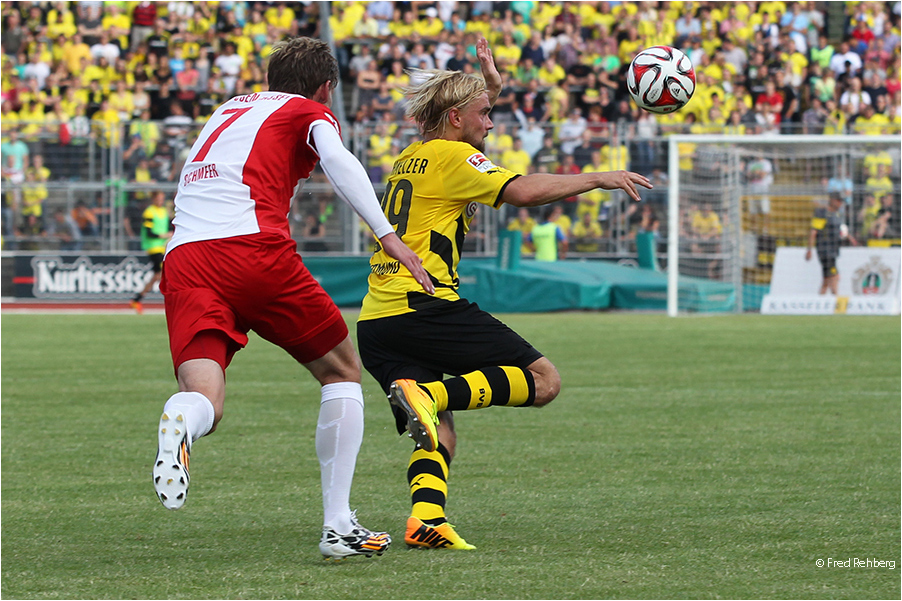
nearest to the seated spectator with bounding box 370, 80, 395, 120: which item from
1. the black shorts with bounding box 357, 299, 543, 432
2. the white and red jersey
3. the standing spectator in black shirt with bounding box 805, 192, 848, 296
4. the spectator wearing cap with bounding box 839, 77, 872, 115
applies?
the standing spectator in black shirt with bounding box 805, 192, 848, 296

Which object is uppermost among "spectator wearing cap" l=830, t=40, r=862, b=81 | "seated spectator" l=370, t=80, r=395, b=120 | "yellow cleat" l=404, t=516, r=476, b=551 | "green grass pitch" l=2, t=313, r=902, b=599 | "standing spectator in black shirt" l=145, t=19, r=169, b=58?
"standing spectator in black shirt" l=145, t=19, r=169, b=58

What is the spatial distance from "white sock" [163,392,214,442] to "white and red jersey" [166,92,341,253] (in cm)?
62

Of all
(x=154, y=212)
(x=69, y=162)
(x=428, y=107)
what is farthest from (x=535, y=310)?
(x=428, y=107)

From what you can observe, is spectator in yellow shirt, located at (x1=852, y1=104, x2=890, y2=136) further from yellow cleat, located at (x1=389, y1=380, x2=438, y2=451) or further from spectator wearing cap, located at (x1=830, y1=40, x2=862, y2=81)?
yellow cleat, located at (x1=389, y1=380, x2=438, y2=451)

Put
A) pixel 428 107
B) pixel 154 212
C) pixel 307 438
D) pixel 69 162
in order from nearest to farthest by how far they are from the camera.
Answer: pixel 428 107 < pixel 307 438 < pixel 154 212 < pixel 69 162

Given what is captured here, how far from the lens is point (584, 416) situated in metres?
8.77

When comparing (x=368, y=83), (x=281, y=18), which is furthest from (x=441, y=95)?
(x=281, y=18)

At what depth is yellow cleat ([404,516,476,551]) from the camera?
4.74 meters

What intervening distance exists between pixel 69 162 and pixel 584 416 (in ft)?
49.2

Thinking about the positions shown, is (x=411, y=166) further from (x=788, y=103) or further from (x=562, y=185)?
(x=788, y=103)

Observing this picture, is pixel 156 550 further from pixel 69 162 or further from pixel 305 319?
pixel 69 162

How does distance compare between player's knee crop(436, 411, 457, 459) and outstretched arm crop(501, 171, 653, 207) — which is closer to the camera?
outstretched arm crop(501, 171, 653, 207)

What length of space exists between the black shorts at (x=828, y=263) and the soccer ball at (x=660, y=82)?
13.9 meters

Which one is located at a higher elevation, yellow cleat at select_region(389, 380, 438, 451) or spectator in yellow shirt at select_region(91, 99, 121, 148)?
spectator in yellow shirt at select_region(91, 99, 121, 148)
